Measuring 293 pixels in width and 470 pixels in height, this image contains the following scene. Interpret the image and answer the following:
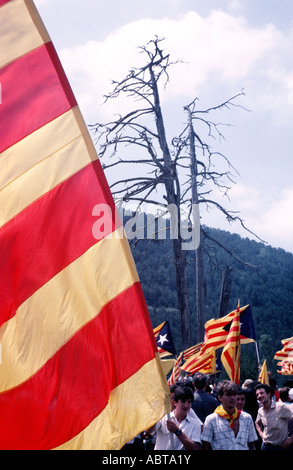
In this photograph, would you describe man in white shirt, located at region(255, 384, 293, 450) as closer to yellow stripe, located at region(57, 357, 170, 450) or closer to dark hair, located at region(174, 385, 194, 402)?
dark hair, located at region(174, 385, 194, 402)

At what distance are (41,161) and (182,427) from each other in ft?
9.75

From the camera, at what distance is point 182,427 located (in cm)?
505

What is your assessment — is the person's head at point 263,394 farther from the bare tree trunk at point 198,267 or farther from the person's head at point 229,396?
the bare tree trunk at point 198,267

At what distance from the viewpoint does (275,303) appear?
38.9m

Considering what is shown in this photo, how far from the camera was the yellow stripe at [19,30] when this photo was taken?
309 cm

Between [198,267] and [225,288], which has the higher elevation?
[198,267]

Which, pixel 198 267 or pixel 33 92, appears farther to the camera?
pixel 198 267

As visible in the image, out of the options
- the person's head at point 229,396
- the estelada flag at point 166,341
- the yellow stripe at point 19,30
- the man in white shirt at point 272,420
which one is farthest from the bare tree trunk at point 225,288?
the yellow stripe at point 19,30

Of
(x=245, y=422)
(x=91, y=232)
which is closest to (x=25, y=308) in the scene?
(x=91, y=232)

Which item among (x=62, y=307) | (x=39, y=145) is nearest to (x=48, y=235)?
(x=62, y=307)

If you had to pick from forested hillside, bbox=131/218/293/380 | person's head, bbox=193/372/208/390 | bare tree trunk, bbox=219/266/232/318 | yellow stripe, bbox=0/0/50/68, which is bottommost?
person's head, bbox=193/372/208/390

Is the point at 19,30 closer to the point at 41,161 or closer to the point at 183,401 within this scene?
the point at 41,161

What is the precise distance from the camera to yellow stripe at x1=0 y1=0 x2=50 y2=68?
309 centimetres

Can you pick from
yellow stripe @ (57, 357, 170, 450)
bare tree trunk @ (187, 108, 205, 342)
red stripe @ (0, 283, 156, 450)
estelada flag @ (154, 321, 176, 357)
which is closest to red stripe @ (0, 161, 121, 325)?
red stripe @ (0, 283, 156, 450)
